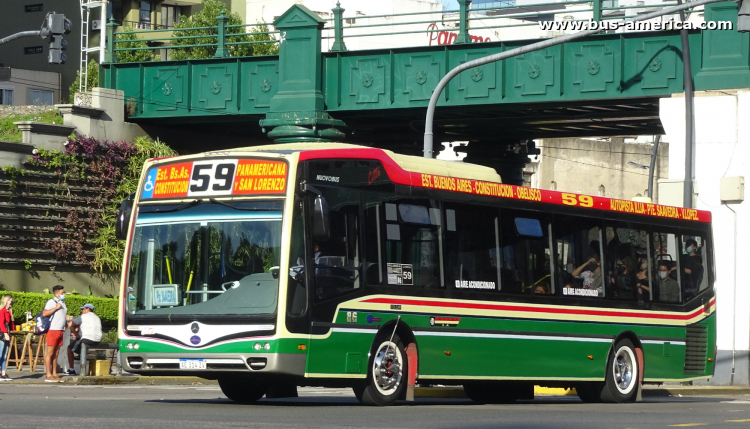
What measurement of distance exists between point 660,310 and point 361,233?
6442 mm

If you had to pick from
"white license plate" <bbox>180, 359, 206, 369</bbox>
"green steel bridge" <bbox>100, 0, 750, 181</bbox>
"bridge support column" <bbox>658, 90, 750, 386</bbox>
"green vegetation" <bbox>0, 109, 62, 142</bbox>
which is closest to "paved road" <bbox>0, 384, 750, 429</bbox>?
"white license plate" <bbox>180, 359, 206, 369</bbox>

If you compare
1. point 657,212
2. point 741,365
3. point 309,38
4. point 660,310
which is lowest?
point 741,365

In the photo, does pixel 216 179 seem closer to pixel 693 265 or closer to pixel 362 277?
pixel 362 277

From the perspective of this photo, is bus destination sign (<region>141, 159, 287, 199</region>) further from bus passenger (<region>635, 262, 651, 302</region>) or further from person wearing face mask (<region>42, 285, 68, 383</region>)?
person wearing face mask (<region>42, 285, 68, 383</region>)

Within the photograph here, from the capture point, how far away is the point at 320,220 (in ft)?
47.6

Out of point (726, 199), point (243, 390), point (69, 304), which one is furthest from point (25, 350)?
point (726, 199)

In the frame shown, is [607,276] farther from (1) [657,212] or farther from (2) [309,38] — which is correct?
(2) [309,38]

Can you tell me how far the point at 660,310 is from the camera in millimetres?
19844

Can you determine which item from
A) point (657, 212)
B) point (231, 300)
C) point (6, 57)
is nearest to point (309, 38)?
point (657, 212)

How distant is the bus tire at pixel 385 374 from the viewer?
1540 cm

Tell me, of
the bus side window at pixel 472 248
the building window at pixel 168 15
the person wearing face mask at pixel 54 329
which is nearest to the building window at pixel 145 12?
the building window at pixel 168 15

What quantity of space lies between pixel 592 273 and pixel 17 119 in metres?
25.8

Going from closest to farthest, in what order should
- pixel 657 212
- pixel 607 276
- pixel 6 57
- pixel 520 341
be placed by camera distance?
1. pixel 520 341
2. pixel 607 276
3. pixel 657 212
4. pixel 6 57

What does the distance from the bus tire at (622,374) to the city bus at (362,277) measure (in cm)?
4
